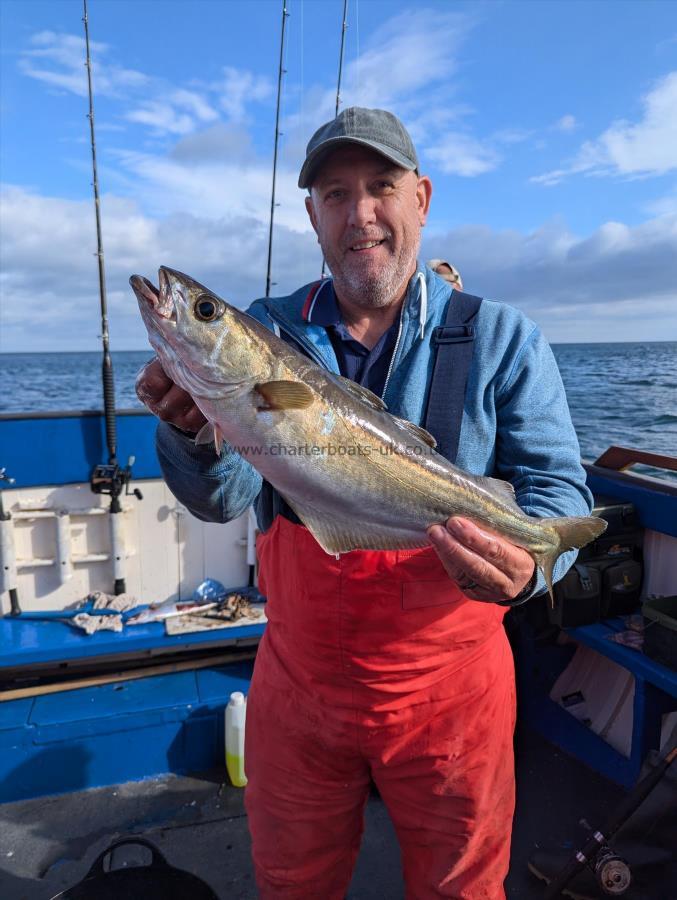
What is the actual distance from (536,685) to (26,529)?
517 centimetres

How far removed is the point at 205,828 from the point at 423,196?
483 centimetres

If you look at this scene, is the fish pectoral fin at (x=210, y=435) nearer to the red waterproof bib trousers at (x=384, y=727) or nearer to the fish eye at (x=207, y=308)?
the fish eye at (x=207, y=308)

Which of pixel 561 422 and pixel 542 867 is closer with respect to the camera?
pixel 561 422

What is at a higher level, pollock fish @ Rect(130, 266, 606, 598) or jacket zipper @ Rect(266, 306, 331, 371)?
jacket zipper @ Rect(266, 306, 331, 371)

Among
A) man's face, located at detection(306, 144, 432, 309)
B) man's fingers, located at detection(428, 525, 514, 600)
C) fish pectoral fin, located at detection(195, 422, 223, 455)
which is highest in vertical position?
man's face, located at detection(306, 144, 432, 309)

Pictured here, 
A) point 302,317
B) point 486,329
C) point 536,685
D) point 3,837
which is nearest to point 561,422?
point 486,329

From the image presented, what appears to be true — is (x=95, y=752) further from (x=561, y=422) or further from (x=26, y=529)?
(x=561, y=422)

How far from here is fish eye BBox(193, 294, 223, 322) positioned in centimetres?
260

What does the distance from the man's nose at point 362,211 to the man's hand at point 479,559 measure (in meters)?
1.52

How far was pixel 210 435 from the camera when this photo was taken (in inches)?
108

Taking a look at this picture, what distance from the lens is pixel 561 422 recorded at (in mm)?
2986

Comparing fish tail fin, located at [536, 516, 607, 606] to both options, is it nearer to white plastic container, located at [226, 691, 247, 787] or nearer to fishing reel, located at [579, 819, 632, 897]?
fishing reel, located at [579, 819, 632, 897]

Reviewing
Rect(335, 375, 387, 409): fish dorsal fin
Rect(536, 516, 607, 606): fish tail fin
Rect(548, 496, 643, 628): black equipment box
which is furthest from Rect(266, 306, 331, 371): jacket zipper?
Rect(548, 496, 643, 628): black equipment box

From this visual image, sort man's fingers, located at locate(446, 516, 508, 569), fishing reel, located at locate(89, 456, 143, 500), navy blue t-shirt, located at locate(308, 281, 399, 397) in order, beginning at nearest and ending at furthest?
man's fingers, located at locate(446, 516, 508, 569)
navy blue t-shirt, located at locate(308, 281, 399, 397)
fishing reel, located at locate(89, 456, 143, 500)
